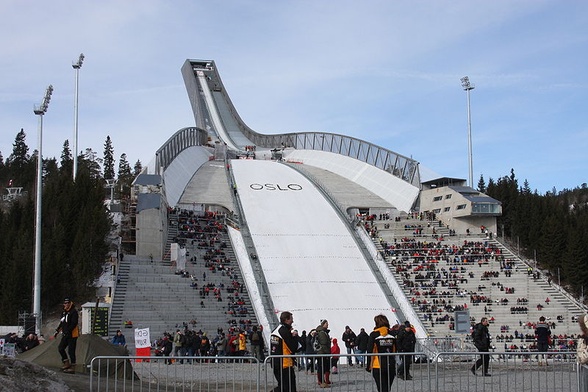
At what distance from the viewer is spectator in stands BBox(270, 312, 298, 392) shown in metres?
10.2

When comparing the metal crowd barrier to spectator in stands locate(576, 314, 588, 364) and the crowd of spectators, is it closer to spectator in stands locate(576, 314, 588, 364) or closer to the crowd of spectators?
spectator in stands locate(576, 314, 588, 364)

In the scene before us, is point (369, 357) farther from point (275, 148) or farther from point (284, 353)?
point (275, 148)

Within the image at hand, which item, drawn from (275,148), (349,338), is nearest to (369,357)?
(349,338)

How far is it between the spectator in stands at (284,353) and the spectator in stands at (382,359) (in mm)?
1066

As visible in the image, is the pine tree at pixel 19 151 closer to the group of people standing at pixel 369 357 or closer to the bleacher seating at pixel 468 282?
the bleacher seating at pixel 468 282

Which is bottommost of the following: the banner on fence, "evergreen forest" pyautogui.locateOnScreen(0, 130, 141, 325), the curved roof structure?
the banner on fence

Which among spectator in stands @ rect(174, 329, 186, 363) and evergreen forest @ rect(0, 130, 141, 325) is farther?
evergreen forest @ rect(0, 130, 141, 325)

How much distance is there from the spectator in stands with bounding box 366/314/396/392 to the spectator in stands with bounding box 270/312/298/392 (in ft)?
3.50

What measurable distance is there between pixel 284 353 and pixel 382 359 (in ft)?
4.18

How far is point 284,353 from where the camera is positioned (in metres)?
10.4

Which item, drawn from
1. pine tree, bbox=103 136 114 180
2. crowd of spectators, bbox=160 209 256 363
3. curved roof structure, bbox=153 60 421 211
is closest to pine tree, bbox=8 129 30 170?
pine tree, bbox=103 136 114 180

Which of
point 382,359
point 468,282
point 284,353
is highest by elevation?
point 468,282

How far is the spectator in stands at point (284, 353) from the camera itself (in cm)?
1025

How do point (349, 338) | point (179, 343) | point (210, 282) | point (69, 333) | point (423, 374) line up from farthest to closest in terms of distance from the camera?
1. point (210, 282)
2. point (179, 343)
3. point (349, 338)
4. point (69, 333)
5. point (423, 374)
